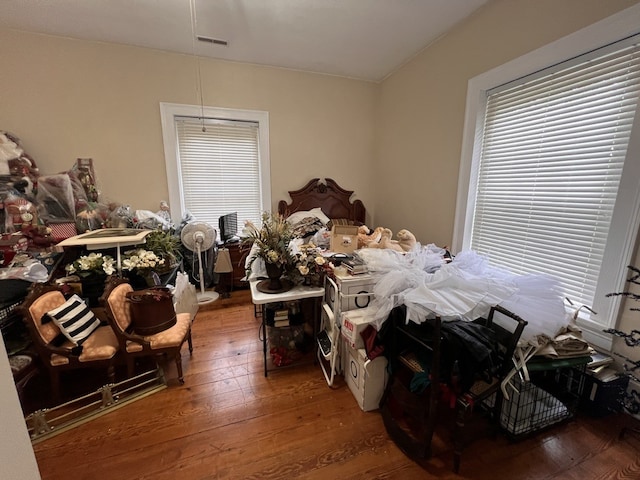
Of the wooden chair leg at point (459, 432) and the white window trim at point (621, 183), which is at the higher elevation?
the white window trim at point (621, 183)

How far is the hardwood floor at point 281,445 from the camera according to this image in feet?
4.23

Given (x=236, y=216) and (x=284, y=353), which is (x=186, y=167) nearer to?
(x=236, y=216)

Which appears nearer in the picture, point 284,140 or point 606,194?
point 606,194

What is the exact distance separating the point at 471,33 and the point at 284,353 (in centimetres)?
319

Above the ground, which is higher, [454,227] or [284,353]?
[454,227]

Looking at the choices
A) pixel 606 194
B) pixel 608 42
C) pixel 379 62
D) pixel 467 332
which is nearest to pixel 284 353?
pixel 467 332

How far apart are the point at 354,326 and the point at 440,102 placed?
97.1 inches

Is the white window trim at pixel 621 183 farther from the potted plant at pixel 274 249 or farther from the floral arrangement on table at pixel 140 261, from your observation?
the floral arrangement on table at pixel 140 261

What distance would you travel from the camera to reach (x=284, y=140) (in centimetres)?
353

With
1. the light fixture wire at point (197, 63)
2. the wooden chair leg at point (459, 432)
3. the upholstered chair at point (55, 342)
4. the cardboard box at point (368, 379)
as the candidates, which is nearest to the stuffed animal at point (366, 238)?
the cardboard box at point (368, 379)

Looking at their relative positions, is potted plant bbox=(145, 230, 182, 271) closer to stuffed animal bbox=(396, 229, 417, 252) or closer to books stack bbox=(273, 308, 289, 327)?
books stack bbox=(273, 308, 289, 327)

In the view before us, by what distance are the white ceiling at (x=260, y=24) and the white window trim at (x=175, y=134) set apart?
0.60 metres

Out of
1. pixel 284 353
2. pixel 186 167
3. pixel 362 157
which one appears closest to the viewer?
pixel 284 353

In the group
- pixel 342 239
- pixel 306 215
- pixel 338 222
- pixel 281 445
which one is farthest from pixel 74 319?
pixel 338 222
